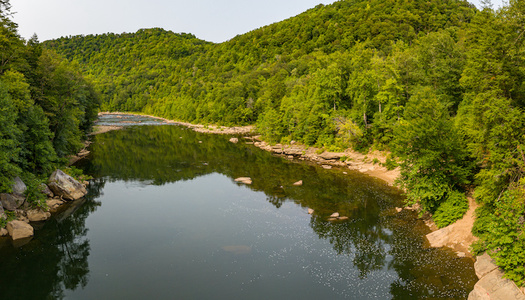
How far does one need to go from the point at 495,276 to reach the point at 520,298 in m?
2.11

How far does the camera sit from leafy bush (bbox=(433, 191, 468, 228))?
2498 cm

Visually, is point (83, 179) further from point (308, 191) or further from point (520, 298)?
point (520, 298)

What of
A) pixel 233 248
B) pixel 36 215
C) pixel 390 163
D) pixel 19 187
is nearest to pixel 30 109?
pixel 19 187

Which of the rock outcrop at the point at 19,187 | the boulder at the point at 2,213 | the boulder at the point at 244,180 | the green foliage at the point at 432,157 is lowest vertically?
the boulder at the point at 244,180

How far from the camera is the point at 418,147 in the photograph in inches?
1103

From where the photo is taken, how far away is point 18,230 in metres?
26.1

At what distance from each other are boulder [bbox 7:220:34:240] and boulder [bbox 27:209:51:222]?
293cm

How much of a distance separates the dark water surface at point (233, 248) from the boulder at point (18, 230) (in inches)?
29.8

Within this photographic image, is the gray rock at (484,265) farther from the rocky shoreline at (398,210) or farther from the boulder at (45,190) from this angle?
the boulder at (45,190)

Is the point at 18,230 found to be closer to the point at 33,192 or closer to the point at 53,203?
the point at 33,192

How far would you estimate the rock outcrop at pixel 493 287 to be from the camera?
52.5 feet

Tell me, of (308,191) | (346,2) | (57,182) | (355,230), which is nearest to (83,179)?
(57,182)

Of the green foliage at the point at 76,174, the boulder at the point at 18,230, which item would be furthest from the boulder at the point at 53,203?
the green foliage at the point at 76,174

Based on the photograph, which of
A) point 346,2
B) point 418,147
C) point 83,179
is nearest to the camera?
point 418,147
